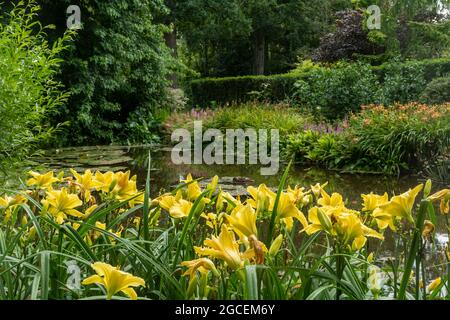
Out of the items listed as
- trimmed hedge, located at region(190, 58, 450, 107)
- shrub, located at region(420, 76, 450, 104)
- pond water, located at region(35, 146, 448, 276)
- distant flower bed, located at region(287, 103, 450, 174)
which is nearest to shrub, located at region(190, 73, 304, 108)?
trimmed hedge, located at region(190, 58, 450, 107)

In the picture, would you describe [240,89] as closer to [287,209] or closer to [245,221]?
[287,209]

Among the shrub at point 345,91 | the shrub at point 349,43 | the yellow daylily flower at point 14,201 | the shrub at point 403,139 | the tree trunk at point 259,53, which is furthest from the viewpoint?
the tree trunk at point 259,53

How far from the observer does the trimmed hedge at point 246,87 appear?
14.0 metres

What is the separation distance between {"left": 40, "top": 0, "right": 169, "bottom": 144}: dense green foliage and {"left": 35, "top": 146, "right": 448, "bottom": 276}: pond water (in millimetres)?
Answer: 1237

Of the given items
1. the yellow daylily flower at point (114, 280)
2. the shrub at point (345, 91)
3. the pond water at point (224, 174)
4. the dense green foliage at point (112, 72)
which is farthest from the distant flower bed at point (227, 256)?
the shrub at point (345, 91)

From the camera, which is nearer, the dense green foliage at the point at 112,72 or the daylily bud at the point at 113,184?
the daylily bud at the point at 113,184

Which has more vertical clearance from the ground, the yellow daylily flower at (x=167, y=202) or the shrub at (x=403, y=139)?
the shrub at (x=403, y=139)

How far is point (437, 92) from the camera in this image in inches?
378

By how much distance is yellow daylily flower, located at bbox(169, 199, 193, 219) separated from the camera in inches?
48.3

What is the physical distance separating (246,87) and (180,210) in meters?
15.6

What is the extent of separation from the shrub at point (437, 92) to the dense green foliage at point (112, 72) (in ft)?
18.1

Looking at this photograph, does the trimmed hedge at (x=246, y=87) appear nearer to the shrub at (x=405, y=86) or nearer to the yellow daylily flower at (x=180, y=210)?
the shrub at (x=405, y=86)

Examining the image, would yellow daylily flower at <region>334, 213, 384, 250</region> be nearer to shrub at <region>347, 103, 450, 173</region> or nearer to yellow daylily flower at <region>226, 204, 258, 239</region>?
yellow daylily flower at <region>226, 204, 258, 239</region>
